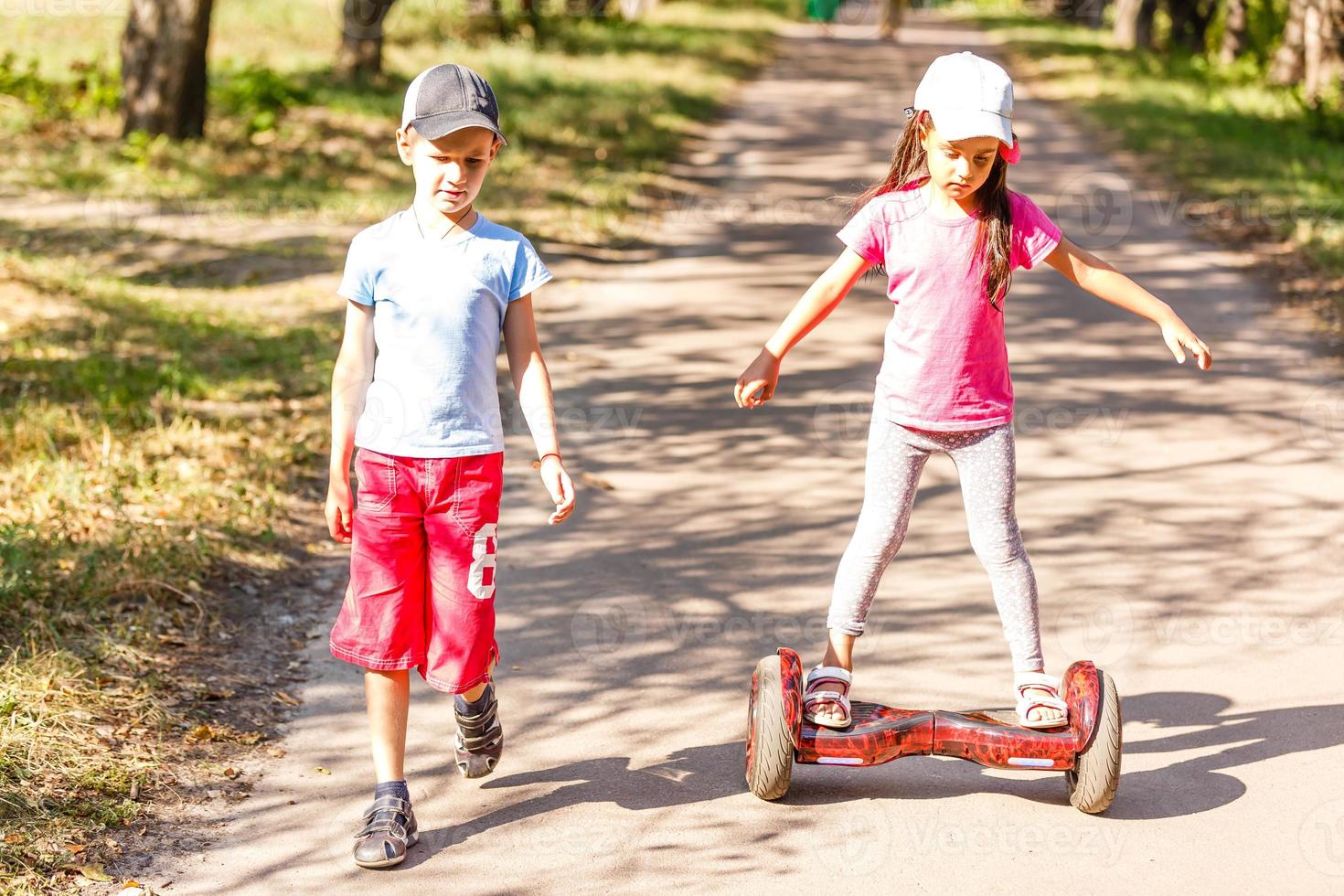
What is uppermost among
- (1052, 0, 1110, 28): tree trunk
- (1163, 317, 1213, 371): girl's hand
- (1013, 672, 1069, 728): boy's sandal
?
(1052, 0, 1110, 28): tree trunk

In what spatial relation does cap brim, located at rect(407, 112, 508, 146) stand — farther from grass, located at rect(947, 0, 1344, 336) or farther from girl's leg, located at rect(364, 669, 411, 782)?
grass, located at rect(947, 0, 1344, 336)

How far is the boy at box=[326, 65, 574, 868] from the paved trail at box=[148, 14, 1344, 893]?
0.49 metres

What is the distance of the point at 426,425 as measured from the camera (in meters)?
3.64

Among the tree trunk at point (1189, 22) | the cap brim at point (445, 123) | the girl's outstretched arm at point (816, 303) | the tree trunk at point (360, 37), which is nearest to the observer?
the cap brim at point (445, 123)

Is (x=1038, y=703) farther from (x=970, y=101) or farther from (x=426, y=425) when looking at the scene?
(x=426, y=425)

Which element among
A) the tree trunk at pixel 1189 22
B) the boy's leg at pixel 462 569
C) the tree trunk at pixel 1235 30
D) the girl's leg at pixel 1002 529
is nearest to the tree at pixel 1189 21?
the tree trunk at pixel 1189 22

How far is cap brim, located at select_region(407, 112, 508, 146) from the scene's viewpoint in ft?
11.5

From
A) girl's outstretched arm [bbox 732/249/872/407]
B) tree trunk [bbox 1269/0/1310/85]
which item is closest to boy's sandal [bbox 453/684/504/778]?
girl's outstretched arm [bbox 732/249/872/407]

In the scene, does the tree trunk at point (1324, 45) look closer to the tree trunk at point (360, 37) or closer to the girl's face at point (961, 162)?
the tree trunk at point (360, 37)

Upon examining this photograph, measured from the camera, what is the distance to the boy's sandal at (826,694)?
3.90m

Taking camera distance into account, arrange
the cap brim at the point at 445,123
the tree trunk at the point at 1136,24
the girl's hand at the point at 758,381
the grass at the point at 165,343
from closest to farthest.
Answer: the cap brim at the point at 445,123 → the girl's hand at the point at 758,381 → the grass at the point at 165,343 → the tree trunk at the point at 1136,24

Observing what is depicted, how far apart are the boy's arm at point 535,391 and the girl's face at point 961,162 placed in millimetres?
1097

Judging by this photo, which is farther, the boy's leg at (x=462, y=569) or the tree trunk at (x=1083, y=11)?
the tree trunk at (x=1083, y=11)

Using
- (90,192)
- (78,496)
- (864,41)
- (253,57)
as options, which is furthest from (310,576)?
(864,41)
